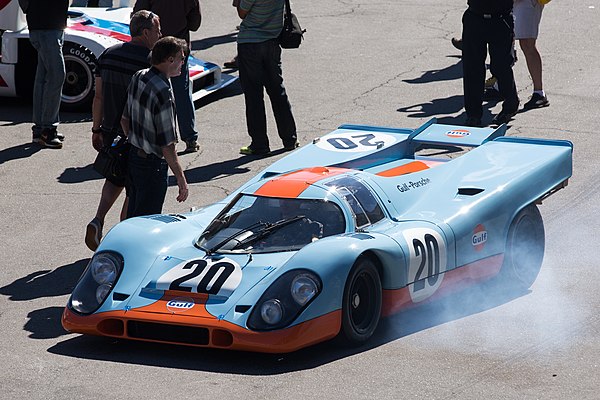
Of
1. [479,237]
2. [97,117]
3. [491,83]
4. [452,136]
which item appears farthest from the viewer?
[491,83]

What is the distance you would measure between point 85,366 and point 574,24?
12307 mm

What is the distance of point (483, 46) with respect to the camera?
41.2 ft

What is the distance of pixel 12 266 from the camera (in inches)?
A: 349

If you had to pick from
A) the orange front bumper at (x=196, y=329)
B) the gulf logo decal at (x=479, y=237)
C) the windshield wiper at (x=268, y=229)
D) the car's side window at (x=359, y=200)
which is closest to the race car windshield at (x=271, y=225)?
the windshield wiper at (x=268, y=229)

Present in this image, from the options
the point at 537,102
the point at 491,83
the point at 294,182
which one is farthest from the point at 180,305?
the point at 491,83

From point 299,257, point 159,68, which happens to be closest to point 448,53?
point 159,68

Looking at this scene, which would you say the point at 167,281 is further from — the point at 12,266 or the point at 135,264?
the point at 12,266

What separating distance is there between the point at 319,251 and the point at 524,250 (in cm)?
202

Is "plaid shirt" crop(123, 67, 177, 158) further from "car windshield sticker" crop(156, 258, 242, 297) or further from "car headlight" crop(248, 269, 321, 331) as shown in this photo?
"car headlight" crop(248, 269, 321, 331)

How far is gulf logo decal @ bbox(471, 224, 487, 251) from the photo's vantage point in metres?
7.96

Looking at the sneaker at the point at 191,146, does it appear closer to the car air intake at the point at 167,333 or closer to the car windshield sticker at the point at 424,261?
the car windshield sticker at the point at 424,261

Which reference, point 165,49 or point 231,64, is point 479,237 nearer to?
point 165,49

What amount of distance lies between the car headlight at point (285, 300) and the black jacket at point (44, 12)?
569cm

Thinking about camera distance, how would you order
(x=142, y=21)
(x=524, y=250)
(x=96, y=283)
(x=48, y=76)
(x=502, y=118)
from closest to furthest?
(x=96, y=283), (x=524, y=250), (x=142, y=21), (x=48, y=76), (x=502, y=118)
